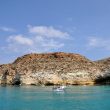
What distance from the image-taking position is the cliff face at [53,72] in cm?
11662

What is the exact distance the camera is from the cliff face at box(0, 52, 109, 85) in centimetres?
11662

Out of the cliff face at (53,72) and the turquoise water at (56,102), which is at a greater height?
the cliff face at (53,72)

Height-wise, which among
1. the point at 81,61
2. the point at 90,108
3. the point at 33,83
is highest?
the point at 81,61

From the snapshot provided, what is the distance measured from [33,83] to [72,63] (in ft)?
53.0

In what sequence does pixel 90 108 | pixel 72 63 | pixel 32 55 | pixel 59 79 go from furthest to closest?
pixel 32 55 → pixel 72 63 → pixel 59 79 → pixel 90 108

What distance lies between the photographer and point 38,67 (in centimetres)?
12269

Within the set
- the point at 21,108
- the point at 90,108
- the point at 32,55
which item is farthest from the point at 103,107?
the point at 32,55

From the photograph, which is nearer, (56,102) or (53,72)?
(56,102)

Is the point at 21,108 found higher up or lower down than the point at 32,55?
lower down

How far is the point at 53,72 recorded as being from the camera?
11844 centimetres

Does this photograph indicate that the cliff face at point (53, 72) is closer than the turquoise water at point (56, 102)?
No

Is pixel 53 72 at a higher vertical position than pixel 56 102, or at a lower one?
higher

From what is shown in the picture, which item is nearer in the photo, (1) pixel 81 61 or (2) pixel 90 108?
(2) pixel 90 108

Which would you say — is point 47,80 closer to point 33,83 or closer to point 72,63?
point 33,83
